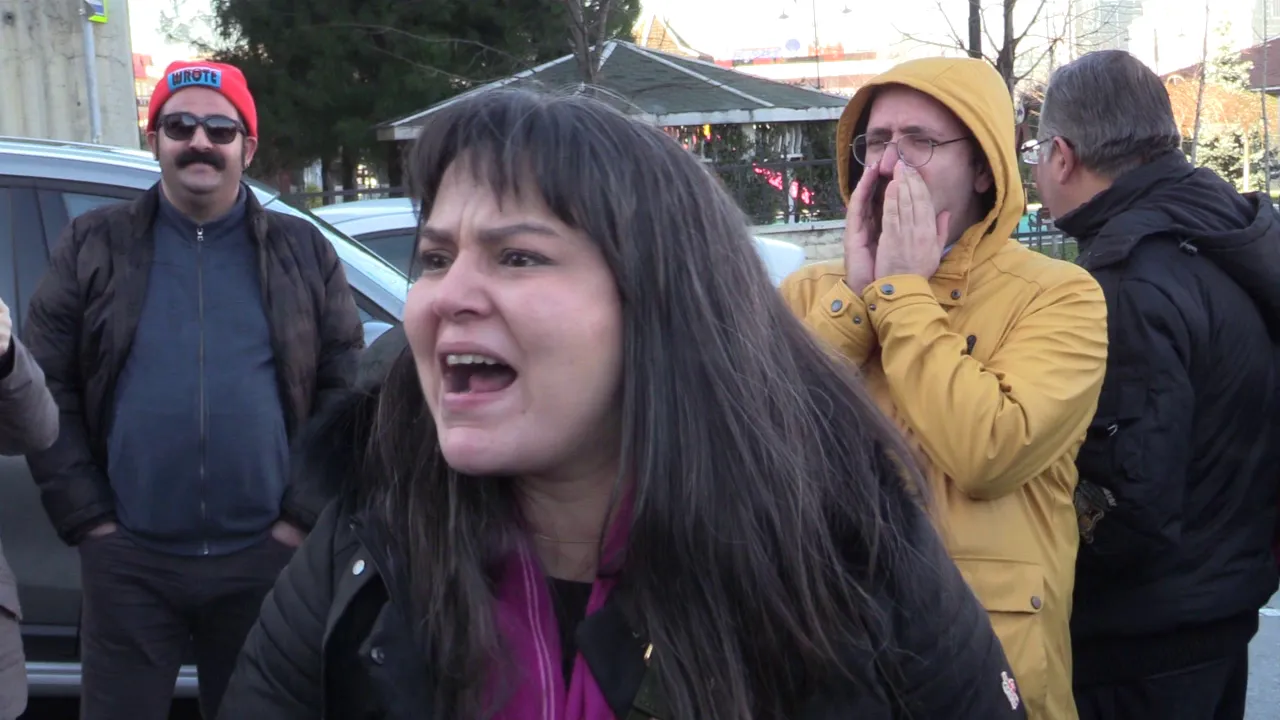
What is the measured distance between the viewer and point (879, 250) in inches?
88.6

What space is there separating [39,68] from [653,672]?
35.3ft

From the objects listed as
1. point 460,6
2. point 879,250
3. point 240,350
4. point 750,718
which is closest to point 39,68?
point 460,6

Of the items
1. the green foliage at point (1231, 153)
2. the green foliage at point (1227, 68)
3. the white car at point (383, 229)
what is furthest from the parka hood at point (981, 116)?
the green foliage at point (1227, 68)

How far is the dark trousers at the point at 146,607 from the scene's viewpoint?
3094mm

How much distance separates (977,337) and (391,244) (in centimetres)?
378

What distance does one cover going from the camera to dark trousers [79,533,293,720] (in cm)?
309

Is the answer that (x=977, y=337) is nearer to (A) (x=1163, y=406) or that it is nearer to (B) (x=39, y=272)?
(A) (x=1163, y=406)

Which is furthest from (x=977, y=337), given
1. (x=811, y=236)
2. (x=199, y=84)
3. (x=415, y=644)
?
(x=811, y=236)

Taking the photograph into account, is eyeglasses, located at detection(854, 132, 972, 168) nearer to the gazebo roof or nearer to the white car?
the white car

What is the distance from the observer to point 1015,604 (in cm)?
209

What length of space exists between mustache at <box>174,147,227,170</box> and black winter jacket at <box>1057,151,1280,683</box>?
6.85ft

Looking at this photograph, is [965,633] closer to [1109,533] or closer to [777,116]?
[1109,533]

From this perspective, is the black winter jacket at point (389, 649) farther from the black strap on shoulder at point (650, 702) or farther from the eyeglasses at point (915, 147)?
the eyeglasses at point (915, 147)

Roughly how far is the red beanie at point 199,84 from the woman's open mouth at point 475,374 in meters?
2.17
